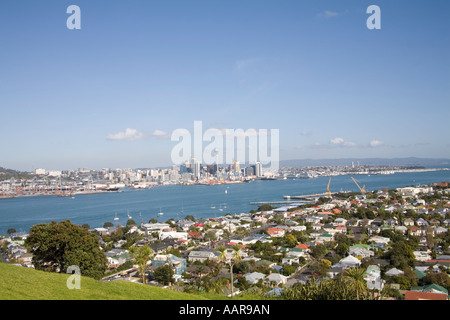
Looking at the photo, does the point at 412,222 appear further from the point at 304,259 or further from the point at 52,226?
the point at 52,226

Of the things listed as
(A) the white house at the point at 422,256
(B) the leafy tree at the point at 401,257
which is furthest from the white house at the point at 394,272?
(A) the white house at the point at 422,256

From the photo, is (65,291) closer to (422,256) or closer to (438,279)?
(438,279)

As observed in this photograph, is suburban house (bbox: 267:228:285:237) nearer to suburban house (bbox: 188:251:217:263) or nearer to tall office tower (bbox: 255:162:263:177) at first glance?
suburban house (bbox: 188:251:217:263)

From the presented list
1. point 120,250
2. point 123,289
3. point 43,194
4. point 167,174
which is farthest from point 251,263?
point 167,174

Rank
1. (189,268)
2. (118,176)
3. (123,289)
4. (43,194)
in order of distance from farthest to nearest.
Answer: (118,176), (43,194), (189,268), (123,289)

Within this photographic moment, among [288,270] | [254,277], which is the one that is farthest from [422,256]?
[254,277]
